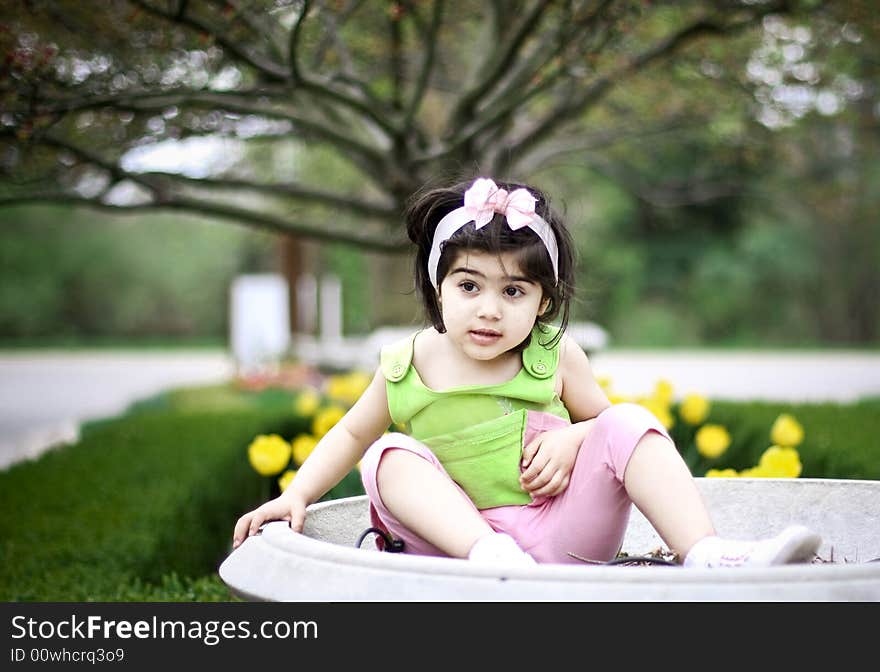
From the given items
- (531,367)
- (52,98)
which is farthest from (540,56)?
(531,367)

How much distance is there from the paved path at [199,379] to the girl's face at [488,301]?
4525 mm

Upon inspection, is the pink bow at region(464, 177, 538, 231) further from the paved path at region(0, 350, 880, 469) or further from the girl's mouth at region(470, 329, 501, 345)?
the paved path at region(0, 350, 880, 469)

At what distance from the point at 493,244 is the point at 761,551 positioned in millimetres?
688

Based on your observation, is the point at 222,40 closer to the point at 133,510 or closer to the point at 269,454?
the point at 269,454

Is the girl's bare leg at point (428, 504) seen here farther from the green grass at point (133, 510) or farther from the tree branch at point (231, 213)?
the tree branch at point (231, 213)

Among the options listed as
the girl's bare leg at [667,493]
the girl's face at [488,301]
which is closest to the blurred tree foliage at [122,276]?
the girl's face at [488,301]

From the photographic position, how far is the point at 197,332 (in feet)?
83.2

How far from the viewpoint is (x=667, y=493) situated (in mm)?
1677

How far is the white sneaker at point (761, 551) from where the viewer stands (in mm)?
1434

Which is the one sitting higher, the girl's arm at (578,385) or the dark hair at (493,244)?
the dark hair at (493,244)

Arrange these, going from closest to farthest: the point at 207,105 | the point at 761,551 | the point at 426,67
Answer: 1. the point at 761,551
2. the point at 207,105
3. the point at 426,67

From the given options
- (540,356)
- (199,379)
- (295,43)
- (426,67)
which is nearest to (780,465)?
(540,356)

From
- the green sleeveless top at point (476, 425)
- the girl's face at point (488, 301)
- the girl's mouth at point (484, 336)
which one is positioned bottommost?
the green sleeveless top at point (476, 425)

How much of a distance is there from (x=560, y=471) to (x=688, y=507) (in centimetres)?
29
